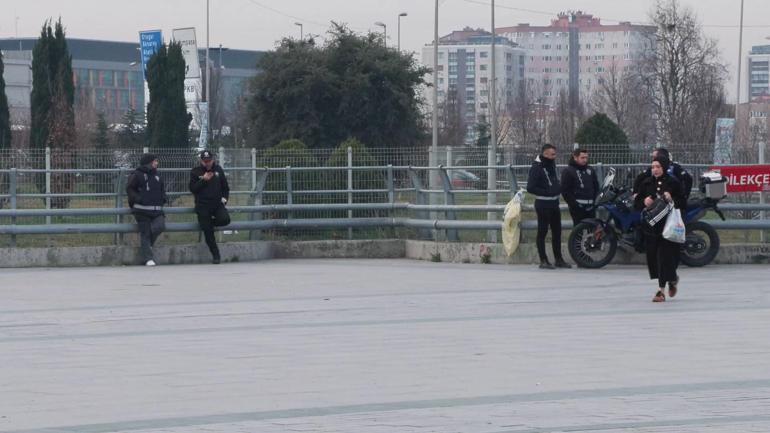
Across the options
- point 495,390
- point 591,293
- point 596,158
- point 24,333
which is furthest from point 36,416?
point 596,158

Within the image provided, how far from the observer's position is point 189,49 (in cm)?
5278

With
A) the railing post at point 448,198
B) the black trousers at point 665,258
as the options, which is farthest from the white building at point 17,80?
the black trousers at point 665,258

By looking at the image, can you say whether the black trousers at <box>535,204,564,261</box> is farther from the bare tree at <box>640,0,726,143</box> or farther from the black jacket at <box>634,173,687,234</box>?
the bare tree at <box>640,0,726,143</box>

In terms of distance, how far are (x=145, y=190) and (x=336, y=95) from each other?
3437cm

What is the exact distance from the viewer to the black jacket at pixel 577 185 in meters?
19.2

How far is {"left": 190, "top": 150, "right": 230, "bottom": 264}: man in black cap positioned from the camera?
2089 centimetres

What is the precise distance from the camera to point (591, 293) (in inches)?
628

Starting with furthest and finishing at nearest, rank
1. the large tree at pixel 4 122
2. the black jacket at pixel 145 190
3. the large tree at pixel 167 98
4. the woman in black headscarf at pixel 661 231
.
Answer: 1. the large tree at pixel 167 98
2. the large tree at pixel 4 122
3. the black jacket at pixel 145 190
4. the woman in black headscarf at pixel 661 231

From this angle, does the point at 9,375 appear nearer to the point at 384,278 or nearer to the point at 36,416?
the point at 36,416

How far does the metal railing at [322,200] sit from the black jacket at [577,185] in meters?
0.92

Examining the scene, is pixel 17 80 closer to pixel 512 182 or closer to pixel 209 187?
pixel 209 187

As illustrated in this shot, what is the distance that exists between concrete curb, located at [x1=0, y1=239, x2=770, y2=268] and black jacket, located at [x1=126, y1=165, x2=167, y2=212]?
77 centimetres

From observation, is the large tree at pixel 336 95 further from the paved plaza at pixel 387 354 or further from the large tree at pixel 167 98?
the paved plaza at pixel 387 354

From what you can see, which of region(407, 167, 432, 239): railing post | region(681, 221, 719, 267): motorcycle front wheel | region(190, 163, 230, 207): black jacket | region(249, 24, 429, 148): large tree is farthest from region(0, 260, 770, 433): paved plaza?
region(249, 24, 429, 148): large tree
